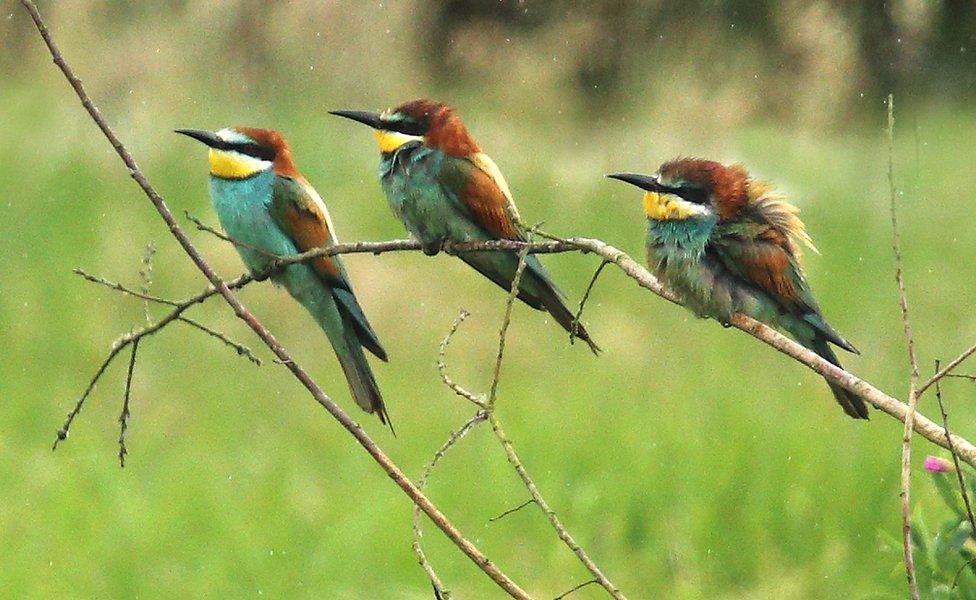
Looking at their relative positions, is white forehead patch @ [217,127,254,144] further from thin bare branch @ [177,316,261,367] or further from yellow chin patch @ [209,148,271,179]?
thin bare branch @ [177,316,261,367]

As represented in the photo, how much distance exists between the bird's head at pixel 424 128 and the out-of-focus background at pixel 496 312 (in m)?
1.13

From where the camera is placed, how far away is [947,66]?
525 centimetres

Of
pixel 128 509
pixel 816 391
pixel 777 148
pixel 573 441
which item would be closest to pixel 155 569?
pixel 128 509

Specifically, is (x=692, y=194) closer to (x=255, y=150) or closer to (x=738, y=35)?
(x=255, y=150)

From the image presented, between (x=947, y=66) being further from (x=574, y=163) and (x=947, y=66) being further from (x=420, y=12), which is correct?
(x=420, y=12)

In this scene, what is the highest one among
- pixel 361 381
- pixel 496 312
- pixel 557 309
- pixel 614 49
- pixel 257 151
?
pixel 257 151

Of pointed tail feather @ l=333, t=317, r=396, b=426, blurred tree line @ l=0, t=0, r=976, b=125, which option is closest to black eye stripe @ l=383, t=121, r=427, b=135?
pointed tail feather @ l=333, t=317, r=396, b=426

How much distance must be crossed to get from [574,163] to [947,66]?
1361 mm

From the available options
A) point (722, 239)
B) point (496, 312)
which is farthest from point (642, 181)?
point (496, 312)

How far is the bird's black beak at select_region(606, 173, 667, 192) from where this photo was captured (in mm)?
1451

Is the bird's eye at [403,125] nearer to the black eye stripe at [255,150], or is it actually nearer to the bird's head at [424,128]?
the bird's head at [424,128]

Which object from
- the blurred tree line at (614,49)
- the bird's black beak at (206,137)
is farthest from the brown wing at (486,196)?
the blurred tree line at (614,49)

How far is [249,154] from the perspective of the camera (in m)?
1.77

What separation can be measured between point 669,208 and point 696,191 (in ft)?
0.15
